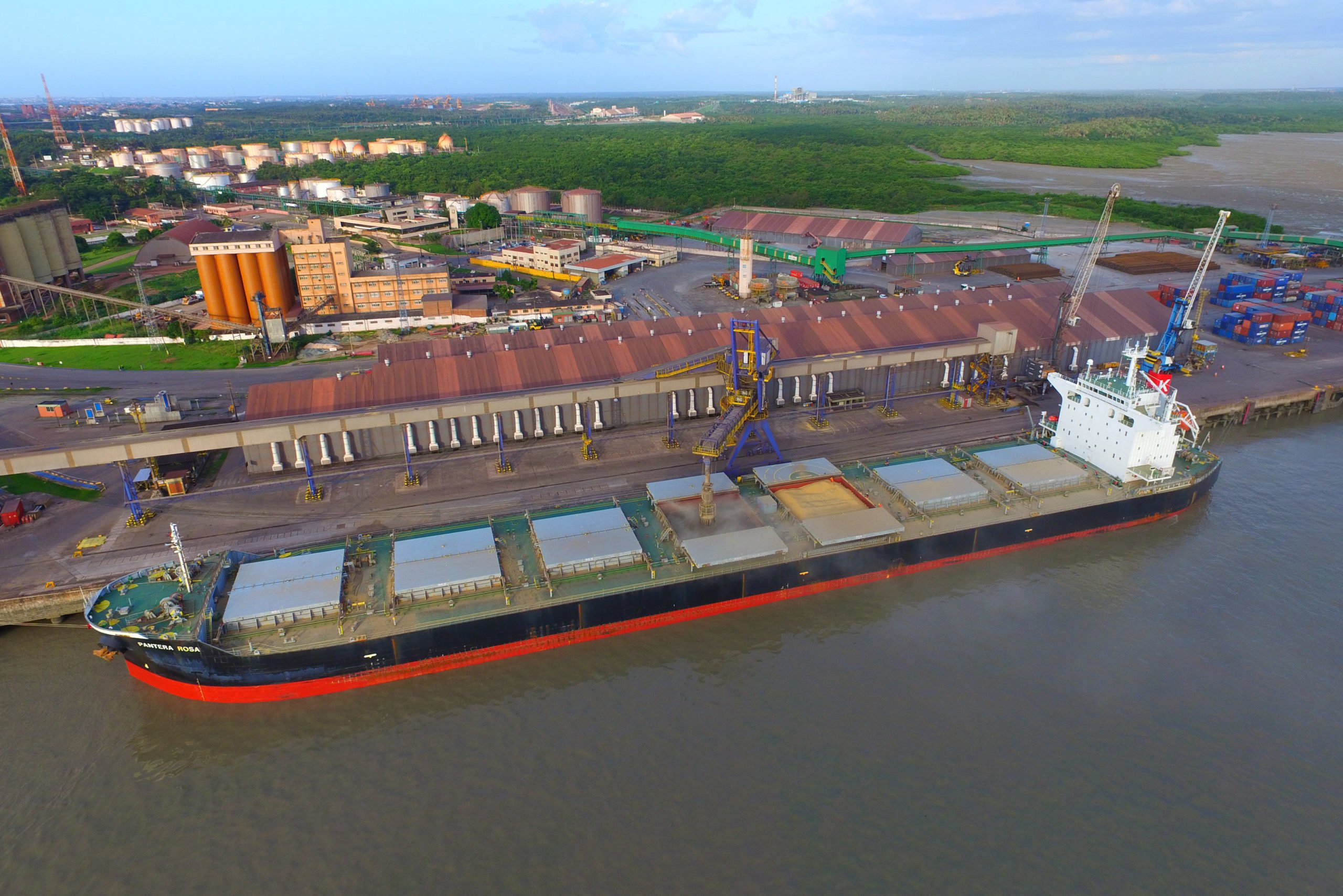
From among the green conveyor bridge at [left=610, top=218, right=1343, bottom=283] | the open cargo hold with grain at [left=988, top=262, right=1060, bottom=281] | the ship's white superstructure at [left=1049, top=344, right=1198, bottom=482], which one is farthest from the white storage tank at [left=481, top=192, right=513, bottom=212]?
the ship's white superstructure at [left=1049, top=344, right=1198, bottom=482]

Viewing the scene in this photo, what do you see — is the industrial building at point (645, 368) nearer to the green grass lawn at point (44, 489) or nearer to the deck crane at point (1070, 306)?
the deck crane at point (1070, 306)

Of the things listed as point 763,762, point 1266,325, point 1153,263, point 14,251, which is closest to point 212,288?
point 14,251

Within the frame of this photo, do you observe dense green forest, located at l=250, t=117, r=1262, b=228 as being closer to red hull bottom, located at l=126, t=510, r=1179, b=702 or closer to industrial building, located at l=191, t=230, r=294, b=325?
industrial building, located at l=191, t=230, r=294, b=325

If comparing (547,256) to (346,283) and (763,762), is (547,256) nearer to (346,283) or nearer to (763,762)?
(346,283)

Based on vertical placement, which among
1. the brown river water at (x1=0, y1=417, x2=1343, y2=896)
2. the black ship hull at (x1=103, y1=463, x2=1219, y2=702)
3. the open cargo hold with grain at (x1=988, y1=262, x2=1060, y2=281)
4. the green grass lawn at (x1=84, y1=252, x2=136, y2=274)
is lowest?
the brown river water at (x1=0, y1=417, x2=1343, y2=896)

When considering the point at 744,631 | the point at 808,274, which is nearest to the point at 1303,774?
the point at 744,631
